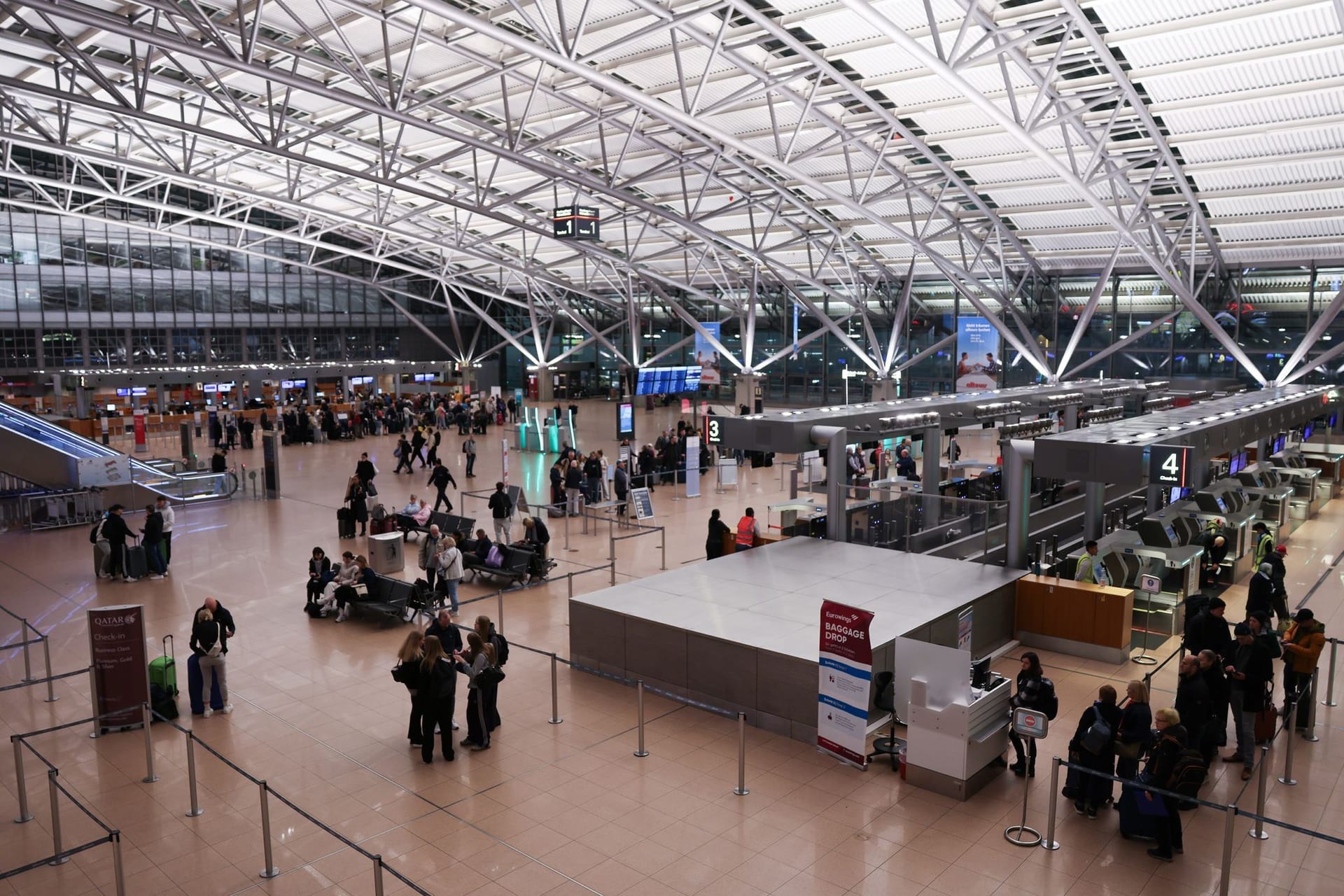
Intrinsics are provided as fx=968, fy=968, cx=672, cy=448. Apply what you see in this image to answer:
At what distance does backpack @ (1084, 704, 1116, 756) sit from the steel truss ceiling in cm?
1158

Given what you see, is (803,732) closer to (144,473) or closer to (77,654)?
(77,654)

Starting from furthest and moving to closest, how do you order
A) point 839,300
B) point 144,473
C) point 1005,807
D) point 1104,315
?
point 839,300 → point 1104,315 → point 144,473 → point 1005,807

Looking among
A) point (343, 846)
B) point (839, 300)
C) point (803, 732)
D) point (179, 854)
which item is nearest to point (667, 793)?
point (803, 732)

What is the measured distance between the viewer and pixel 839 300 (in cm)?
4903

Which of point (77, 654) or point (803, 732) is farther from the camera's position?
point (77, 654)

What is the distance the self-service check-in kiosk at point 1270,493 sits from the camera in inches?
760

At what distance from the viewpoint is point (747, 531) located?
15969 mm

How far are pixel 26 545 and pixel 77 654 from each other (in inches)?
345

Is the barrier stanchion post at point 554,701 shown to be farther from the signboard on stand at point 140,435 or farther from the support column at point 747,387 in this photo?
the support column at point 747,387

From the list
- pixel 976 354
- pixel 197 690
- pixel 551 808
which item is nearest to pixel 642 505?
pixel 197 690

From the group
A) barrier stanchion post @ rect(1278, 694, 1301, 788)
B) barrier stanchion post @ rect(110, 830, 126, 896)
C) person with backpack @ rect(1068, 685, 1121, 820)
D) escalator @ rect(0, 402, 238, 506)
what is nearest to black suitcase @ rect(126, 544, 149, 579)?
escalator @ rect(0, 402, 238, 506)

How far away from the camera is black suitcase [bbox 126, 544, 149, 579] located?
16.5 meters

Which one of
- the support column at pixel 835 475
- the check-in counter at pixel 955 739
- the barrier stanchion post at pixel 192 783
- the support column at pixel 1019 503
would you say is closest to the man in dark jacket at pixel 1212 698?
the check-in counter at pixel 955 739

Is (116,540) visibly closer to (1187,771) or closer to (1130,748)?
(1130,748)
